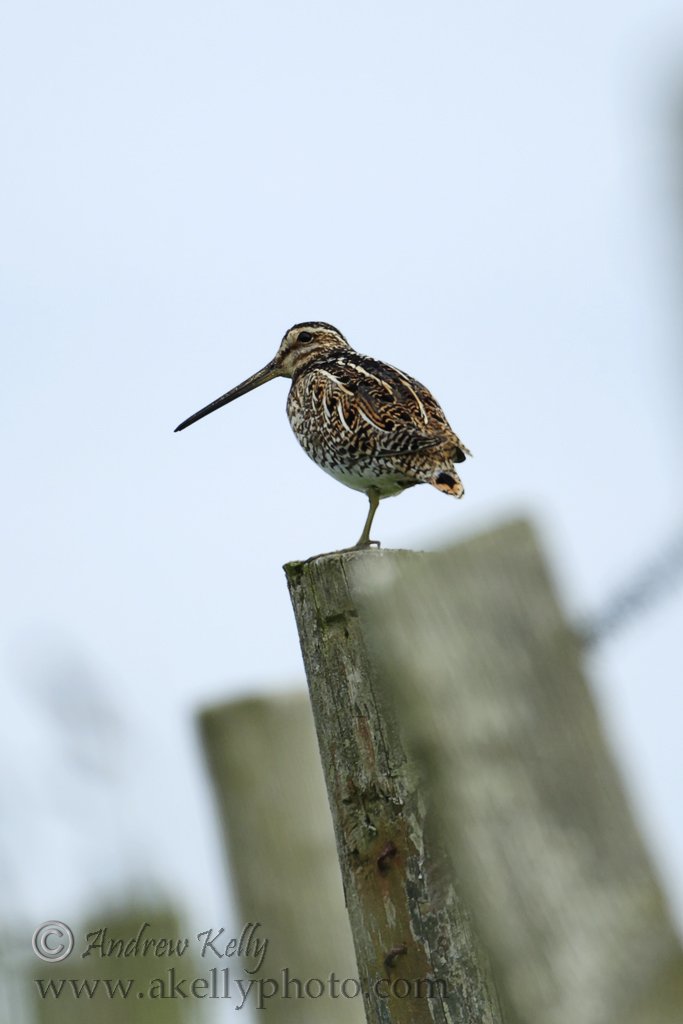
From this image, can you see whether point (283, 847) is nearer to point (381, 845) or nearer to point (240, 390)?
point (381, 845)

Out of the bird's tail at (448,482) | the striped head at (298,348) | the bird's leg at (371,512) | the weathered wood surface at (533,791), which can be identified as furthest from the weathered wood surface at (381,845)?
the striped head at (298,348)

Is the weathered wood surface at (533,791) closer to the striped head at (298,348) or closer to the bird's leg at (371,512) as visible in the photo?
the bird's leg at (371,512)

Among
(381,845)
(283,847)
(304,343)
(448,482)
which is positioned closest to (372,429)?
(448,482)

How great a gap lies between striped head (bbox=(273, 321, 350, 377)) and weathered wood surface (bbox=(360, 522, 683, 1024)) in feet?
22.1

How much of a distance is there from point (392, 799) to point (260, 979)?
1185mm

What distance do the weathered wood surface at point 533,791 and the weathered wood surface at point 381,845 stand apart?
109 centimetres

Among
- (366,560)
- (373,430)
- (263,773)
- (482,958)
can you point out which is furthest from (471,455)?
(482,958)

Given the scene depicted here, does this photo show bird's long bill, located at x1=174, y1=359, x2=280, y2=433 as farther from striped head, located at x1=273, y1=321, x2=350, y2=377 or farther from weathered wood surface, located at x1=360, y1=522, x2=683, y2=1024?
weathered wood surface, located at x1=360, y1=522, x2=683, y2=1024

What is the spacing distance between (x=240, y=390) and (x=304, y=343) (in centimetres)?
54

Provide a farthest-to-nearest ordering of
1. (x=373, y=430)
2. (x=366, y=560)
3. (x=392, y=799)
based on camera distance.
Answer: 1. (x=373, y=430)
2. (x=366, y=560)
3. (x=392, y=799)

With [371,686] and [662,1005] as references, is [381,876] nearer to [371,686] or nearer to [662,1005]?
[371,686]

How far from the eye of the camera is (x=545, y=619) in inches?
69.3

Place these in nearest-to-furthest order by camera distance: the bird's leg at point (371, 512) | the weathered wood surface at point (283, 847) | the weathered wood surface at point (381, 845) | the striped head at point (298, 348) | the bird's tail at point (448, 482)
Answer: the weathered wood surface at point (381, 845)
the weathered wood surface at point (283, 847)
the bird's tail at point (448, 482)
the bird's leg at point (371, 512)
the striped head at point (298, 348)

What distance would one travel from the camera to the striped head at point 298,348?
28.1ft
